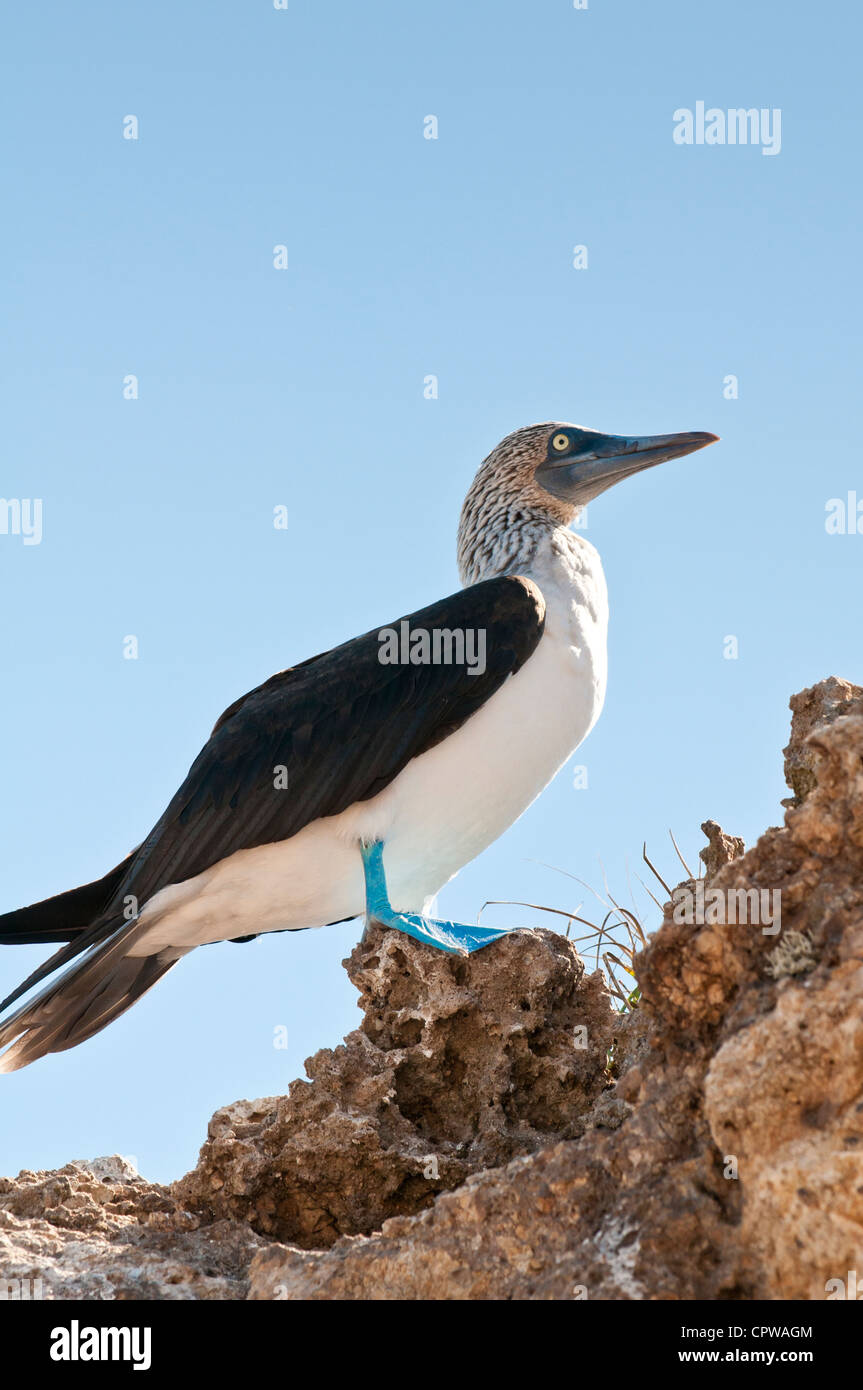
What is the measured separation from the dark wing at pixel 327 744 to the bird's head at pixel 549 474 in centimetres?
138

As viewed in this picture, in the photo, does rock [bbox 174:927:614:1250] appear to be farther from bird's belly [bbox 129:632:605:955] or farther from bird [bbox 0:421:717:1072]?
bird's belly [bbox 129:632:605:955]

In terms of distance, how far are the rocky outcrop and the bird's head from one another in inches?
112

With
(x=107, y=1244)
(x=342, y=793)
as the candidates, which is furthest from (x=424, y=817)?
(x=107, y=1244)

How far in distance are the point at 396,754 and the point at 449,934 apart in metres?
1.01

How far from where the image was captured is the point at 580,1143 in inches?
168

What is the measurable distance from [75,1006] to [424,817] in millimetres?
1927

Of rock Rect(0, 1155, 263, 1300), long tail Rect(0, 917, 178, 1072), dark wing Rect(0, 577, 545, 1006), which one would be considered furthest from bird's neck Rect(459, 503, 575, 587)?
rock Rect(0, 1155, 263, 1300)

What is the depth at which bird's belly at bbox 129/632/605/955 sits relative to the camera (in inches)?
271

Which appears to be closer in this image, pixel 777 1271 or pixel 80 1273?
pixel 777 1271

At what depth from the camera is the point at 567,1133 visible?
5688 mm
